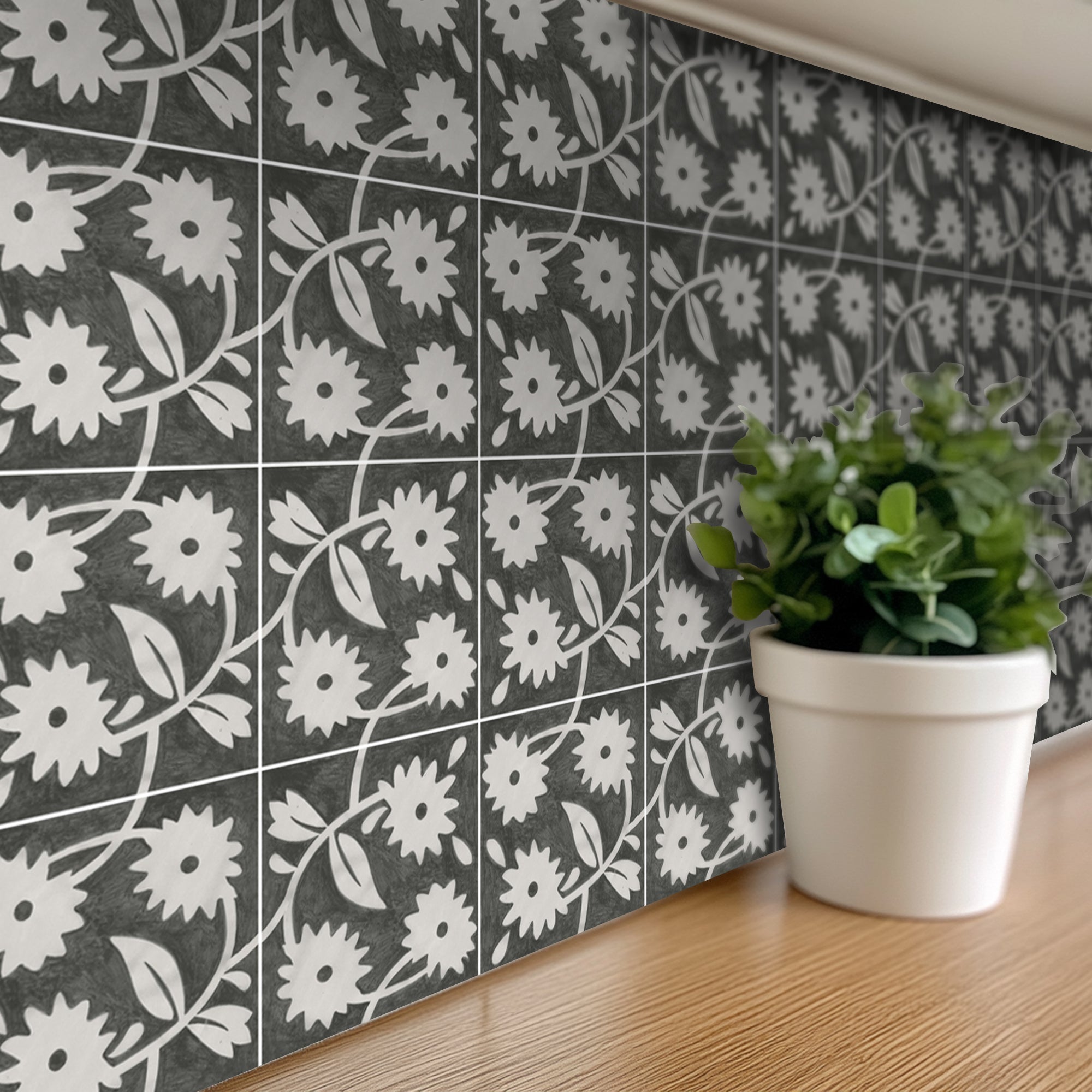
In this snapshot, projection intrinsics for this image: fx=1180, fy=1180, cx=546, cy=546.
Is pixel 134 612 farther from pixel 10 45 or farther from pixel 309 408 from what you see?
pixel 10 45

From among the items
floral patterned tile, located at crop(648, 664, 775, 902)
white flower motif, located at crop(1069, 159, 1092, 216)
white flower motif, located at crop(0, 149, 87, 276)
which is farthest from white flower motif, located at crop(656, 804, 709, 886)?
white flower motif, located at crop(1069, 159, 1092, 216)

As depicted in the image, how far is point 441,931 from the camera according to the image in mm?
673

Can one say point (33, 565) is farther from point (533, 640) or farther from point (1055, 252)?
point (1055, 252)

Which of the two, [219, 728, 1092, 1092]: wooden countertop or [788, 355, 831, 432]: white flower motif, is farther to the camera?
[788, 355, 831, 432]: white flower motif

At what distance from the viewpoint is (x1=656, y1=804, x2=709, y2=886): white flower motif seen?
806 millimetres

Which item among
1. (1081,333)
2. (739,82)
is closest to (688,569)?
(739,82)

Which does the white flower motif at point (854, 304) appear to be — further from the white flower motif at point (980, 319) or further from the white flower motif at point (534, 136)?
the white flower motif at point (534, 136)

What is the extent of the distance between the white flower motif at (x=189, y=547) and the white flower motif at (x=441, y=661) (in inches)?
4.8

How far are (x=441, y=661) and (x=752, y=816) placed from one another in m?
0.32

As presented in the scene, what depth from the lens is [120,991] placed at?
0.54m

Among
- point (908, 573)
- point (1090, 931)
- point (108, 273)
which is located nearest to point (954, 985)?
point (1090, 931)

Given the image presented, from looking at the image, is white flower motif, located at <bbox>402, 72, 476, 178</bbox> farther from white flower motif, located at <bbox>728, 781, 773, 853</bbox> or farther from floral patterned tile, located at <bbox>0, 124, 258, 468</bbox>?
white flower motif, located at <bbox>728, 781, 773, 853</bbox>

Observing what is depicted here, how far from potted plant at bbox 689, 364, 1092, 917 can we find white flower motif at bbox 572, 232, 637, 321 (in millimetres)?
138

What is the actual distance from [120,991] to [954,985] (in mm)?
450
